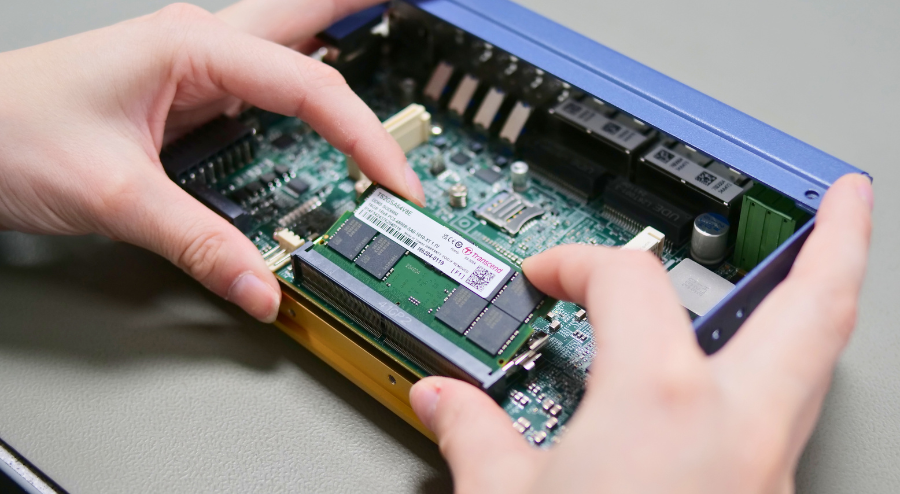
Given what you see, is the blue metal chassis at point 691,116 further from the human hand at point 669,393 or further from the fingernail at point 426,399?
the fingernail at point 426,399

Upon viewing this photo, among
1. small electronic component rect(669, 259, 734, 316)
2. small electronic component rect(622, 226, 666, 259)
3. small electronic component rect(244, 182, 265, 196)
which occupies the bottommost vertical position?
small electronic component rect(244, 182, 265, 196)

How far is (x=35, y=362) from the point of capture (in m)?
3.38

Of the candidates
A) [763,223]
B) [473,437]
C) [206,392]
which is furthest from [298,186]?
[763,223]

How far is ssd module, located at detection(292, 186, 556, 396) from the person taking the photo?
294 centimetres

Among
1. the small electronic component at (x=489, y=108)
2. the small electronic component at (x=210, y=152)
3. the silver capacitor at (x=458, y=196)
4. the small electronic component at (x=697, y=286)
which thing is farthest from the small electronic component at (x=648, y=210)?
the small electronic component at (x=210, y=152)

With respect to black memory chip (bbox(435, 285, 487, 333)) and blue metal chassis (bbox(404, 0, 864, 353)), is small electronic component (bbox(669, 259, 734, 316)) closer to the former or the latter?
blue metal chassis (bbox(404, 0, 864, 353))

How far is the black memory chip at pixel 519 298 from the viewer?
9.80ft

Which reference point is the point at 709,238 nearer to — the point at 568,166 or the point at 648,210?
the point at 648,210

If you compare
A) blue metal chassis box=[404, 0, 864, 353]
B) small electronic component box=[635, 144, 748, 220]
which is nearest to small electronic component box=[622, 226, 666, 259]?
small electronic component box=[635, 144, 748, 220]

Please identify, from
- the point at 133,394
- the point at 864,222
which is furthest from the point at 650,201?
the point at 133,394

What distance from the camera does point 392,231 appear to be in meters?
3.28

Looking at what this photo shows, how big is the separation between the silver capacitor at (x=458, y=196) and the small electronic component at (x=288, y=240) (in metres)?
0.70

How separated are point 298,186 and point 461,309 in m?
1.23

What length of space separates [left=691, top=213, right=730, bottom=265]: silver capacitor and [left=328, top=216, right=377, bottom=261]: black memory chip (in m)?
1.31
